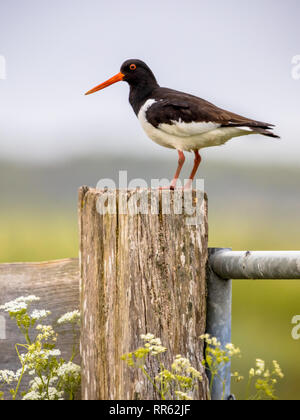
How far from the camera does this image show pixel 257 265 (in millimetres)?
2484

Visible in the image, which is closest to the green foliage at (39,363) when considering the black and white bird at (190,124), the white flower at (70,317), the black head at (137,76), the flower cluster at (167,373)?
the white flower at (70,317)

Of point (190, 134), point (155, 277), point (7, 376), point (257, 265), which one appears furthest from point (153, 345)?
point (190, 134)

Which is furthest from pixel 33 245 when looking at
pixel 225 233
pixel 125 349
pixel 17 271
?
pixel 125 349

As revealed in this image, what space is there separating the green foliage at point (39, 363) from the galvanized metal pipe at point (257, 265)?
0.81 metres

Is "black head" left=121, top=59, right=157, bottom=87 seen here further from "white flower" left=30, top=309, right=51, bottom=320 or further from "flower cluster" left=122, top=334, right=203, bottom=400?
"flower cluster" left=122, top=334, right=203, bottom=400

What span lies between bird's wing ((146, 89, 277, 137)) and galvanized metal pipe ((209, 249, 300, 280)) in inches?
80.5

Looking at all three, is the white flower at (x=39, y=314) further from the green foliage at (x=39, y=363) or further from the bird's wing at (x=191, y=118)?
the bird's wing at (x=191, y=118)

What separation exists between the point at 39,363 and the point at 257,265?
44.9 inches

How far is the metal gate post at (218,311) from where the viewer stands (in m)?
2.68

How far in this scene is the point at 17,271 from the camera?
124 inches

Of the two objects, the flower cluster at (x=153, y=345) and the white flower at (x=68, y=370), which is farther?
the white flower at (x=68, y=370)

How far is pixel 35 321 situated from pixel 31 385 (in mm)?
309

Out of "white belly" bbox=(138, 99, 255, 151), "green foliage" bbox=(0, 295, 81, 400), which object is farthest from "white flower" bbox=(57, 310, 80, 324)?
"white belly" bbox=(138, 99, 255, 151)

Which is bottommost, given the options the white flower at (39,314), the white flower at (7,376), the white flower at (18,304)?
the white flower at (7,376)
